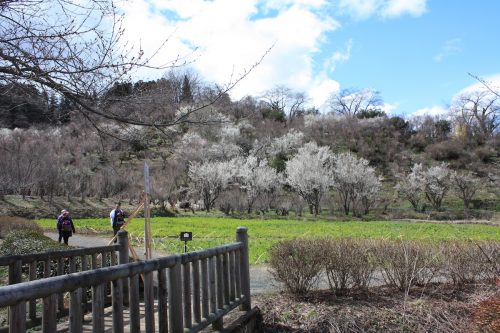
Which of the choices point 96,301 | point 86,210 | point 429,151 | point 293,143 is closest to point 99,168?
point 86,210

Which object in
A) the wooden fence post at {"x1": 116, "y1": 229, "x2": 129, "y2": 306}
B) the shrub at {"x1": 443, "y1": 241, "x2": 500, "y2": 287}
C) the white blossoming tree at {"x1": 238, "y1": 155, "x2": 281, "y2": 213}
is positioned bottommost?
the shrub at {"x1": 443, "y1": 241, "x2": 500, "y2": 287}

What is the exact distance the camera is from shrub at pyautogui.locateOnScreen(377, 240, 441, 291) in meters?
8.87

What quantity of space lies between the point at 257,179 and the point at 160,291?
57782 millimetres

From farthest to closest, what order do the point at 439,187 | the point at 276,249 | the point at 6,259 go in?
the point at 439,187, the point at 276,249, the point at 6,259

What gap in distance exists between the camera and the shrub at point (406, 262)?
8.87m

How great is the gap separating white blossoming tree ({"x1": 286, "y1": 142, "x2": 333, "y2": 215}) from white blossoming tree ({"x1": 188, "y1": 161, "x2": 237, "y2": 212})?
7.80m

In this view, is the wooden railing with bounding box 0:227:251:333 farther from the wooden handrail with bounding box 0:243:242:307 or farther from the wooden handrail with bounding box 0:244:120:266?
the wooden handrail with bounding box 0:244:120:266

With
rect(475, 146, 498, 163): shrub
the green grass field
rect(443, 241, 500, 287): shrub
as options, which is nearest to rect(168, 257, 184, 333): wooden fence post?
rect(443, 241, 500, 287): shrub

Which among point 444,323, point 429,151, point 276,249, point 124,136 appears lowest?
point 444,323

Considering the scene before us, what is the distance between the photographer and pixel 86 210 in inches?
1820

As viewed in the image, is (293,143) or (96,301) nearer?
(96,301)

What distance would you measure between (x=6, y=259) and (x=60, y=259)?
918 mm

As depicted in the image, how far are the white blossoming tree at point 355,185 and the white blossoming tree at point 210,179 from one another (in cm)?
1318

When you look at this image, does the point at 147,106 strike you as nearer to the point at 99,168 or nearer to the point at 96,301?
the point at 96,301
